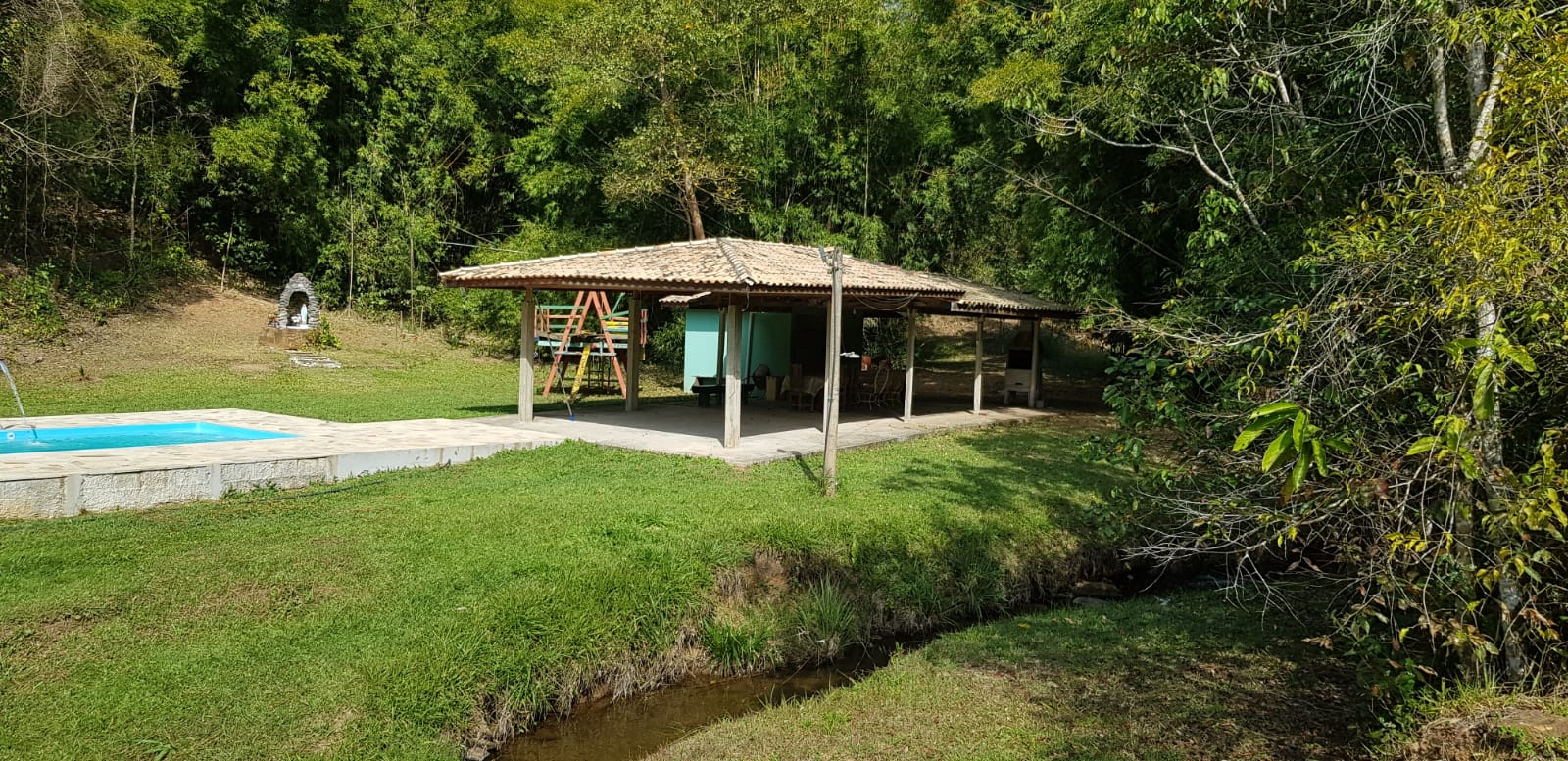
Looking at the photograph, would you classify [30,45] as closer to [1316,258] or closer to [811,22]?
[811,22]

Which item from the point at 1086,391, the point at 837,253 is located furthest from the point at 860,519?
the point at 1086,391

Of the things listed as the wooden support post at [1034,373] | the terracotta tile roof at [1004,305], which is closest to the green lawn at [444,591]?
the terracotta tile roof at [1004,305]

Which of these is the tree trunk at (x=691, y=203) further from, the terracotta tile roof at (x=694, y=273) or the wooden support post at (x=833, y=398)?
the wooden support post at (x=833, y=398)

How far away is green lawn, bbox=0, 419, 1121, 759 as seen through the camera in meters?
4.02

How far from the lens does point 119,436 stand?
1001cm

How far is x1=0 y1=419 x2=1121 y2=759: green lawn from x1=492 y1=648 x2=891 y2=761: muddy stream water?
17 centimetres

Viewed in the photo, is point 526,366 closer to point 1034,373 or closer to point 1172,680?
point 1034,373

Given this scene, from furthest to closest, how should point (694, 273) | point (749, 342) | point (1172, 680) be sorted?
point (749, 342) < point (694, 273) < point (1172, 680)

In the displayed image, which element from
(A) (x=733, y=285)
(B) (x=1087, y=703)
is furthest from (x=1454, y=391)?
(A) (x=733, y=285)

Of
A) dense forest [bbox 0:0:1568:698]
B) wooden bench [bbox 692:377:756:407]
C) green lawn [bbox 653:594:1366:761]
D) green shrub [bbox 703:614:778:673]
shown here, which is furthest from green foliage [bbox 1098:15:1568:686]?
wooden bench [bbox 692:377:756:407]

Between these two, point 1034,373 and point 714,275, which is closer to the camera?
point 714,275

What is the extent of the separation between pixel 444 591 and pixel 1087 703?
360cm

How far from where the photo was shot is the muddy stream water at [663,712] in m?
4.66

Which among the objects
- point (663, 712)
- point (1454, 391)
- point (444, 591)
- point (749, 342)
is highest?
point (1454, 391)
